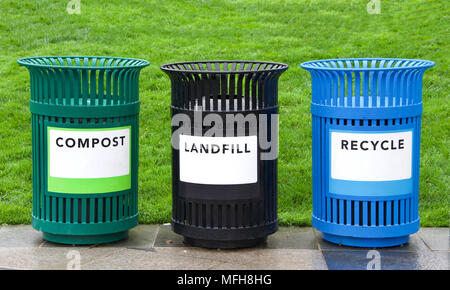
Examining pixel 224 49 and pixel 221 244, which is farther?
pixel 224 49

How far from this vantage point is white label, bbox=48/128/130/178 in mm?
5523

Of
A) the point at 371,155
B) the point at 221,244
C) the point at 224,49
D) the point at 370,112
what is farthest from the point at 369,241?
the point at 224,49

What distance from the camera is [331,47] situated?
1071 cm

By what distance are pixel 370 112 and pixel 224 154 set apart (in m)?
1.03

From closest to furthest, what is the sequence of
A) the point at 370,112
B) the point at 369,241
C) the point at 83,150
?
1. the point at 370,112
2. the point at 83,150
3. the point at 369,241

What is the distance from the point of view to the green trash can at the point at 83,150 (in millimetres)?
5523

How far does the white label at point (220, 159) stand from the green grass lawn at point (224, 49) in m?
1.02

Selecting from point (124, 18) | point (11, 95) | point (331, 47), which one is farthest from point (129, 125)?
point (124, 18)

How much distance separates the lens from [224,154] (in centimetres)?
541

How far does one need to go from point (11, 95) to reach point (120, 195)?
4.16m

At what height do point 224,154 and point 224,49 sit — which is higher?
point 224,49

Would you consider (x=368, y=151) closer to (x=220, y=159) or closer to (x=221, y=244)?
(x=220, y=159)

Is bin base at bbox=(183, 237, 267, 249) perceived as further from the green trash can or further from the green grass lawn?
the green grass lawn

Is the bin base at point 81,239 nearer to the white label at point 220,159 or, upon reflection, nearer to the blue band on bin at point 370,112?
the white label at point 220,159
